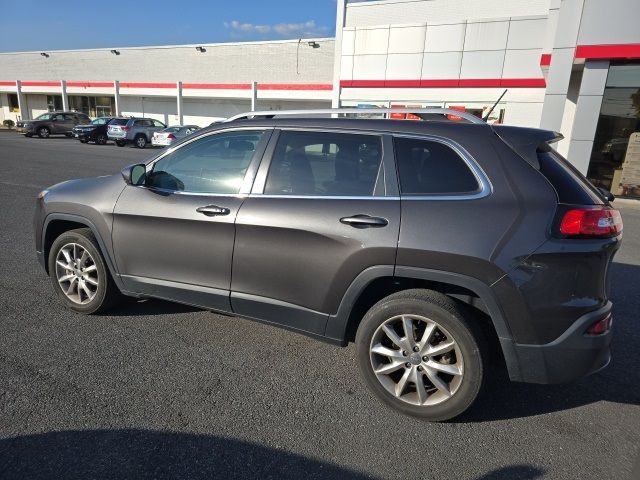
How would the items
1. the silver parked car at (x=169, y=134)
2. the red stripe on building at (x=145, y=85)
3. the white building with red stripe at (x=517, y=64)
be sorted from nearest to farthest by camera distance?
the white building with red stripe at (x=517, y=64), the silver parked car at (x=169, y=134), the red stripe on building at (x=145, y=85)

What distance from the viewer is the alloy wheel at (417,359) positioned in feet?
8.50

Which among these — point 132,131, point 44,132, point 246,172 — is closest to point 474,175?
point 246,172

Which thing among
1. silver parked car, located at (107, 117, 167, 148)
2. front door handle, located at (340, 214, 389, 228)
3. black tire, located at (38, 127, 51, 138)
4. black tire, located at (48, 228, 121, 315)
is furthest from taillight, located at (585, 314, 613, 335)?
black tire, located at (38, 127, 51, 138)

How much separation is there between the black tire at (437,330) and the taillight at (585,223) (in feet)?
2.40

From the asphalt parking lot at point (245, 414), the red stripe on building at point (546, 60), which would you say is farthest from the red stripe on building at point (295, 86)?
the asphalt parking lot at point (245, 414)

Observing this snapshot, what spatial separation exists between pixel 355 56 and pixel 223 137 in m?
20.7

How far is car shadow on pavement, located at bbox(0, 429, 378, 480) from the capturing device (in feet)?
7.13

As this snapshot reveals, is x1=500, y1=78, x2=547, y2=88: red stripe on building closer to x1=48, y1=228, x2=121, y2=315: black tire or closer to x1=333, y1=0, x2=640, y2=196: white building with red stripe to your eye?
x1=333, y1=0, x2=640, y2=196: white building with red stripe

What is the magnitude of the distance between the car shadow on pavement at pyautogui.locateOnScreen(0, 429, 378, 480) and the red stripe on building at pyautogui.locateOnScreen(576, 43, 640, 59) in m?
13.3

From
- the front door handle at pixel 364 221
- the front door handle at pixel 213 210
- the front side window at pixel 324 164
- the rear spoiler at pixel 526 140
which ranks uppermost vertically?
the rear spoiler at pixel 526 140

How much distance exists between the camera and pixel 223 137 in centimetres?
338

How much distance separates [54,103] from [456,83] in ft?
144

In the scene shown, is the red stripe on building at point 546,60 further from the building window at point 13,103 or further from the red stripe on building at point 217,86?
the building window at point 13,103

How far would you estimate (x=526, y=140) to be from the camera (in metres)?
2.57
